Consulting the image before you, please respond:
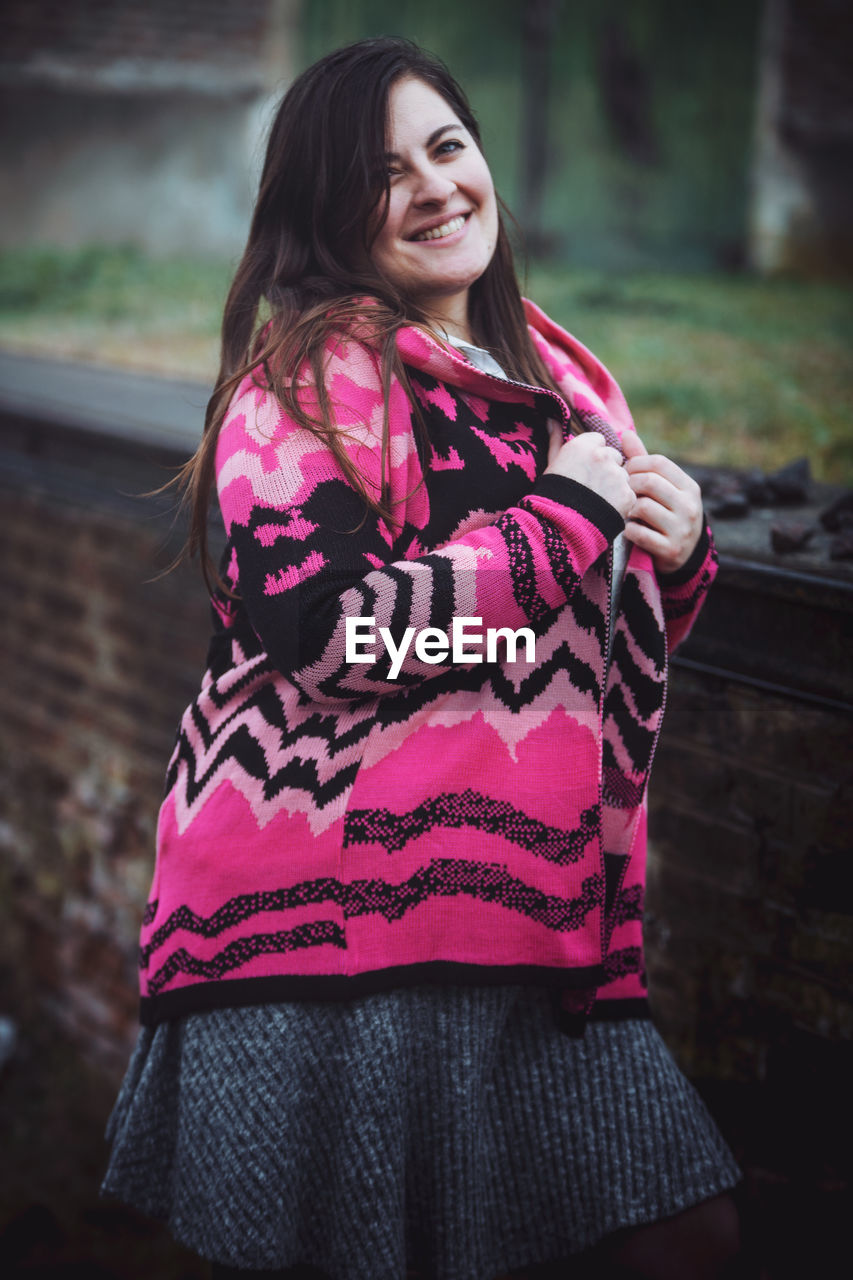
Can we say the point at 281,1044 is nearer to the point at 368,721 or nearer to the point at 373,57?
the point at 368,721

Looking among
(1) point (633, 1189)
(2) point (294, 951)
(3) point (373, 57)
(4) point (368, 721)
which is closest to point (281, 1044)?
(2) point (294, 951)

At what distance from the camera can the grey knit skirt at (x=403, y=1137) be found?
1323 mm

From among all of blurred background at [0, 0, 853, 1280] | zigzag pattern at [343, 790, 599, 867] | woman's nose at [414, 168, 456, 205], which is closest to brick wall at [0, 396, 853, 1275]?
blurred background at [0, 0, 853, 1280]

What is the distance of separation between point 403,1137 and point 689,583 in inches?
34.0

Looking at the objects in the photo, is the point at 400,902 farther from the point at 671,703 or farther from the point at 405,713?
the point at 671,703

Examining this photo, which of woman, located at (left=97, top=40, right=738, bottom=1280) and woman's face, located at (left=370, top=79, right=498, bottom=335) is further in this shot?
woman's face, located at (left=370, top=79, right=498, bottom=335)

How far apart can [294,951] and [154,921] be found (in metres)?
0.28

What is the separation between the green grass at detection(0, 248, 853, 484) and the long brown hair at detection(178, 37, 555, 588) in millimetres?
1570

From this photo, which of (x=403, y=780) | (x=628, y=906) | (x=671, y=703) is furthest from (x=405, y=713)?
(x=671, y=703)

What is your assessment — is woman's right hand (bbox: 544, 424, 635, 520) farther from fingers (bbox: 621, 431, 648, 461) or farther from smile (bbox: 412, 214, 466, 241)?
smile (bbox: 412, 214, 466, 241)

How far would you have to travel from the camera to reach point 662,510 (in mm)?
1385

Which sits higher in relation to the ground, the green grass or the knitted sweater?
the green grass

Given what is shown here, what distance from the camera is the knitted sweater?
1213 millimetres

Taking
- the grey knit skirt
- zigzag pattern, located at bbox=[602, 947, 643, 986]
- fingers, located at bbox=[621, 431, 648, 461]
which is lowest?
the grey knit skirt
